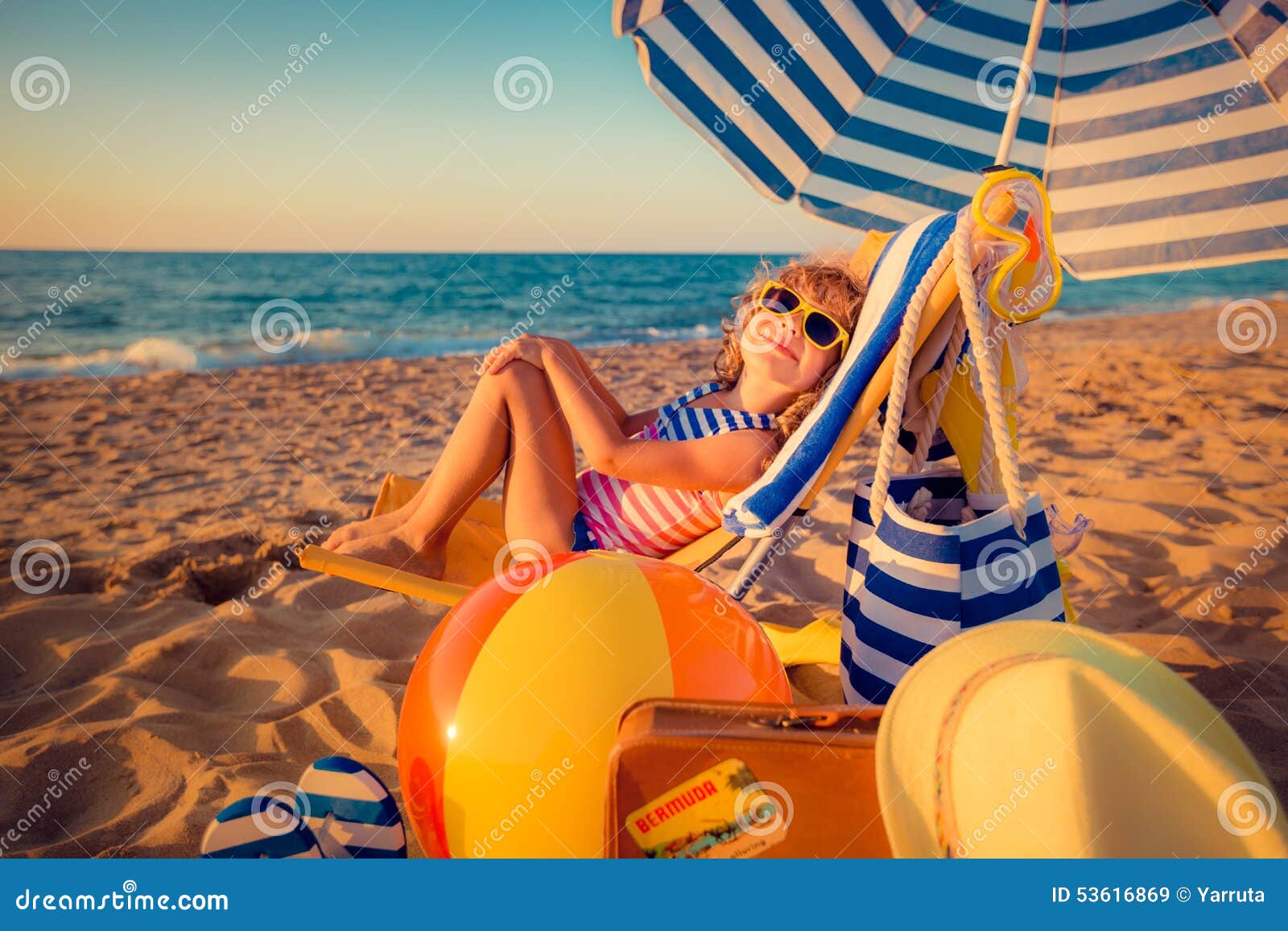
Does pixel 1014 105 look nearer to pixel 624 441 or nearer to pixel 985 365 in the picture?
pixel 985 365

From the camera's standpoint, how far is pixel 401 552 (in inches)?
102

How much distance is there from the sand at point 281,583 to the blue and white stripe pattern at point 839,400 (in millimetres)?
826

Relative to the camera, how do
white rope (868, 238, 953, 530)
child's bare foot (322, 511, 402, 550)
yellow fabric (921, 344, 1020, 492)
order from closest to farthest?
white rope (868, 238, 953, 530) < yellow fabric (921, 344, 1020, 492) < child's bare foot (322, 511, 402, 550)

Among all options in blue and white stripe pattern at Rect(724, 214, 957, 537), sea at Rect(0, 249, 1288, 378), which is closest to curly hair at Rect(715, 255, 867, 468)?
blue and white stripe pattern at Rect(724, 214, 957, 537)

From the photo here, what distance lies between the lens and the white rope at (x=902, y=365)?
1.89 m

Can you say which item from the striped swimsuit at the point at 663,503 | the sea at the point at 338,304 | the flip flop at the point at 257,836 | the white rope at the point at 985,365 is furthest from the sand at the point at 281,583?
the sea at the point at 338,304

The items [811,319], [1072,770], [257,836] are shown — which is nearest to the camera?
[1072,770]

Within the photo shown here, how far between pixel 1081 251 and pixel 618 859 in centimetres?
244

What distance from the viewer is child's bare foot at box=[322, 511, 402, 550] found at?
2.64 meters

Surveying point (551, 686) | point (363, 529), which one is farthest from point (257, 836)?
point (363, 529)

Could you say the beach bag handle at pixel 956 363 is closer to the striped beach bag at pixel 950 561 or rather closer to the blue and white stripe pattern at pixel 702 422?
the striped beach bag at pixel 950 561

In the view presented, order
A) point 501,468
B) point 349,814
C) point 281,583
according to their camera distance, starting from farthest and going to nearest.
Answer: point 281,583 < point 501,468 < point 349,814

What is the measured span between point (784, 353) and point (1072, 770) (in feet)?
4.48

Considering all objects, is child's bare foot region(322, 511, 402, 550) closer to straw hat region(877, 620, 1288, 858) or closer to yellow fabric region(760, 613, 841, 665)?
yellow fabric region(760, 613, 841, 665)
